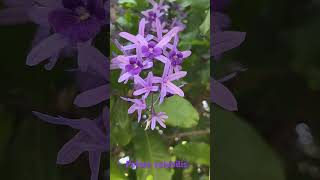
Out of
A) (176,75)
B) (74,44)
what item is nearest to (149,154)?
(176,75)

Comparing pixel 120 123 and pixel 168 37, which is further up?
pixel 168 37

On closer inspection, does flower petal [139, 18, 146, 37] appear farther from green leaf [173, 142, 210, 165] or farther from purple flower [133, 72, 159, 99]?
green leaf [173, 142, 210, 165]

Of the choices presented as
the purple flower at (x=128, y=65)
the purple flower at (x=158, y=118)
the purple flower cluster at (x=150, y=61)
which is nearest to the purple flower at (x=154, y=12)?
the purple flower cluster at (x=150, y=61)

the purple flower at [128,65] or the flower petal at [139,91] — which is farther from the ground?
the purple flower at [128,65]

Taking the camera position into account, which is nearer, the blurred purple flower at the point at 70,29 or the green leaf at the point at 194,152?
the blurred purple flower at the point at 70,29

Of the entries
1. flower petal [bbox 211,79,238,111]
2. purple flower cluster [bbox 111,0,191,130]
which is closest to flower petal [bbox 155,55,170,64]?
purple flower cluster [bbox 111,0,191,130]

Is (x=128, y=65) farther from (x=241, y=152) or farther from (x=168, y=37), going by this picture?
(x=241, y=152)

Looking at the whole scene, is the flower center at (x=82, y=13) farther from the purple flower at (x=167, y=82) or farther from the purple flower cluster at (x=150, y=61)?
the purple flower at (x=167, y=82)
